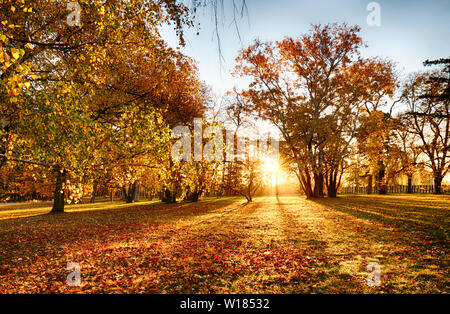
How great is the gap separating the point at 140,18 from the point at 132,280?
21.4 feet

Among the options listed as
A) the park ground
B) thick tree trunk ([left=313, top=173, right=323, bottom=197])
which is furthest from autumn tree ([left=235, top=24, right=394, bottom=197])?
the park ground

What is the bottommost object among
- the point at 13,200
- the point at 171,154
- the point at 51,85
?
the point at 13,200

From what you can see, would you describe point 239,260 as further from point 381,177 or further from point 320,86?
point 381,177

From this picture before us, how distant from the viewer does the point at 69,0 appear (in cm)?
723

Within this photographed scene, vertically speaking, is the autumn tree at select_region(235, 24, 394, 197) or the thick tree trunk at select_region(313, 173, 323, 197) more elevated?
the autumn tree at select_region(235, 24, 394, 197)

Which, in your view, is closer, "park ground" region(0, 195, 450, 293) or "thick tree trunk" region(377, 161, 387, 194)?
"park ground" region(0, 195, 450, 293)

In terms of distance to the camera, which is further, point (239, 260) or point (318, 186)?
point (318, 186)

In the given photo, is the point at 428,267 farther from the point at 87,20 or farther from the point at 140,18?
the point at 87,20

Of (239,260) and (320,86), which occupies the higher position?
(320,86)

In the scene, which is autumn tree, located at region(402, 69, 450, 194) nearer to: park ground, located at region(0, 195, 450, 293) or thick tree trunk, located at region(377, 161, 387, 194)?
thick tree trunk, located at region(377, 161, 387, 194)

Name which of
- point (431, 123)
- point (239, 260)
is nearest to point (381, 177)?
point (431, 123)

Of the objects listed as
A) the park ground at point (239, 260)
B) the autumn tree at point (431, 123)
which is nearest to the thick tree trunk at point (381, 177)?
the autumn tree at point (431, 123)
